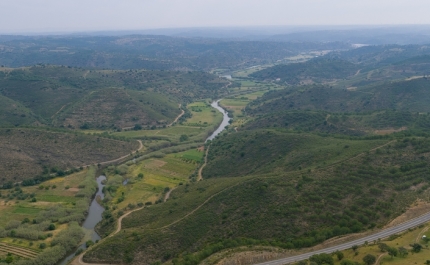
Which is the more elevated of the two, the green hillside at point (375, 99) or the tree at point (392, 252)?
the green hillside at point (375, 99)

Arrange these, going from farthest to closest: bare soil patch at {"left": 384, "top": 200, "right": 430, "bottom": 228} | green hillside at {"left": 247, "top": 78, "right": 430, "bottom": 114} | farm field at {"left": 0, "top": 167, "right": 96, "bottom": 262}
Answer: green hillside at {"left": 247, "top": 78, "right": 430, "bottom": 114}, farm field at {"left": 0, "top": 167, "right": 96, "bottom": 262}, bare soil patch at {"left": 384, "top": 200, "right": 430, "bottom": 228}

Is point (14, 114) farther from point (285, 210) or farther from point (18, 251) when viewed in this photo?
point (285, 210)

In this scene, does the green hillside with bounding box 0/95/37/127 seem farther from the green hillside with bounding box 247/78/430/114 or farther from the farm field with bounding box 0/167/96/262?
the green hillside with bounding box 247/78/430/114

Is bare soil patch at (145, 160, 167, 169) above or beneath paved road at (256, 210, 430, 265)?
beneath

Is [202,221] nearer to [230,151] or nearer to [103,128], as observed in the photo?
[230,151]

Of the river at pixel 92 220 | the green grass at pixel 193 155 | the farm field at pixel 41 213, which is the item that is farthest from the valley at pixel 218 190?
the river at pixel 92 220

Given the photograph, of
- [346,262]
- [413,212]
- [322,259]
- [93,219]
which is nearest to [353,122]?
[413,212]

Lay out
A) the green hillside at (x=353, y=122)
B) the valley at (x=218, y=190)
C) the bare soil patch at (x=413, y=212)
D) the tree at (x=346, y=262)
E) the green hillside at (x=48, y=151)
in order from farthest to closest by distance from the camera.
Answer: the green hillside at (x=353, y=122) < the green hillside at (x=48, y=151) < the valley at (x=218, y=190) < the bare soil patch at (x=413, y=212) < the tree at (x=346, y=262)

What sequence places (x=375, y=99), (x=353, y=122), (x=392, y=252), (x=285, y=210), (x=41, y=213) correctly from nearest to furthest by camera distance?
(x=392, y=252)
(x=285, y=210)
(x=41, y=213)
(x=353, y=122)
(x=375, y=99)

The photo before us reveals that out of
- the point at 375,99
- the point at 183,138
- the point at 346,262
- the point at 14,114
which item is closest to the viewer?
the point at 346,262

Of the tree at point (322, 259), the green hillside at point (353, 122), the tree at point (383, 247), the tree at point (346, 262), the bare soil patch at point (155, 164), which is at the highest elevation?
the green hillside at point (353, 122)

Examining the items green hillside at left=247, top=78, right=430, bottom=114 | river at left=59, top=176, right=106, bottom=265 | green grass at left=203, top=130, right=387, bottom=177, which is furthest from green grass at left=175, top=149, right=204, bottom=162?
green hillside at left=247, top=78, right=430, bottom=114

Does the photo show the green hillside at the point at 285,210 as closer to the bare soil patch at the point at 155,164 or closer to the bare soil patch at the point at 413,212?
the bare soil patch at the point at 413,212

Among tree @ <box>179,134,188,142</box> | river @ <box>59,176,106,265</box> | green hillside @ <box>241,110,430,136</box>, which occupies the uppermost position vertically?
green hillside @ <box>241,110,430,136</box>
